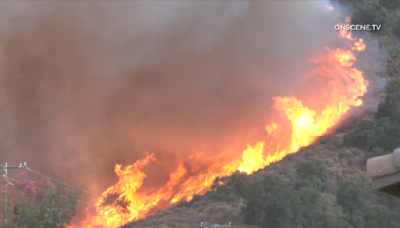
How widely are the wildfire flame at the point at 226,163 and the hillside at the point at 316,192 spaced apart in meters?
0.89

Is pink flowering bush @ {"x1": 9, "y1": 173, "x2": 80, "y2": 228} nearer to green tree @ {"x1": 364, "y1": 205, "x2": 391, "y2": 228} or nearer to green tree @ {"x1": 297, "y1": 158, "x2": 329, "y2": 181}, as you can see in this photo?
green tree @ {"x1": 364, "y1": 205, "x2": 391, "y2": 228}

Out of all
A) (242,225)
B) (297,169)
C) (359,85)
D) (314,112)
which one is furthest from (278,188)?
(359,85)

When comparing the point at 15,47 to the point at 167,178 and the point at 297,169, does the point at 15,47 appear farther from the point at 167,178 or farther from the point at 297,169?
the point at 297,169

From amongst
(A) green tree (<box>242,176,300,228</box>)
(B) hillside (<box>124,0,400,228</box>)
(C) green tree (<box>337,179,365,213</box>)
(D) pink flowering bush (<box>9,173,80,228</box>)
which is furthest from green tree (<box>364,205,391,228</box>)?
(D) pink flowering bush (<box>9,173,80,228</box>)

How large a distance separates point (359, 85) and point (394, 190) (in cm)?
2591

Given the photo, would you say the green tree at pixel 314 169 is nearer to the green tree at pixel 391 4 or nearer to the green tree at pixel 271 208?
the green tree at pixel 271 208

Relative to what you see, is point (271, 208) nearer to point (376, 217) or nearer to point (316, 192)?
point (316, 192)

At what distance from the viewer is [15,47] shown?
1027 inches

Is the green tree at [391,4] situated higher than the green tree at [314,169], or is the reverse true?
the green tree at [391,4]

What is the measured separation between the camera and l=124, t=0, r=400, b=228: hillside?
17.7 meters

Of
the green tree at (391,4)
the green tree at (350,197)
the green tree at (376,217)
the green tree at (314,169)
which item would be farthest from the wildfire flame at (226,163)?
the green tree at (391,4)

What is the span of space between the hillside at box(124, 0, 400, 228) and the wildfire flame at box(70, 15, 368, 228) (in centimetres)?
89

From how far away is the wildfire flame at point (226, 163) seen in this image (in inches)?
893

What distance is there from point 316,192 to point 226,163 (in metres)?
6.19
